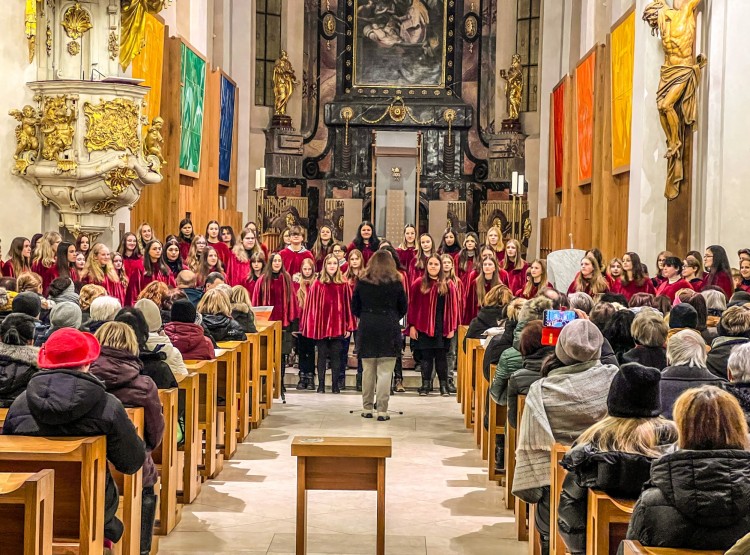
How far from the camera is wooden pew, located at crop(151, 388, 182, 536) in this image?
7.11 metres

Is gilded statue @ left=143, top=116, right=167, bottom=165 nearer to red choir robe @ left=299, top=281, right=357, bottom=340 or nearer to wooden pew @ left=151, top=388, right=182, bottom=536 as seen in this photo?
red choir robe @ left=299, top=281, right=357, bottom=340

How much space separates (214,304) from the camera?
10.5m

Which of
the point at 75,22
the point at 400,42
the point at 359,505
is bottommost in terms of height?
the point at 359,505

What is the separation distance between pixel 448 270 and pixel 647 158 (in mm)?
3775

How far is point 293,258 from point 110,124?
2748 millimetres

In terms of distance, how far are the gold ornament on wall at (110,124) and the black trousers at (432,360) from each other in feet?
14.2

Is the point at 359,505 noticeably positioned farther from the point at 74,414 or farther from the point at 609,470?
the point at 609,470

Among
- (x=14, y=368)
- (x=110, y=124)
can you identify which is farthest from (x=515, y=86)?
(x=14, y=368)

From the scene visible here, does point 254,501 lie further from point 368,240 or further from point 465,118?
point 465,118

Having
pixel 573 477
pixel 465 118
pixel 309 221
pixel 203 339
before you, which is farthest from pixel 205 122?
pixel 573 477

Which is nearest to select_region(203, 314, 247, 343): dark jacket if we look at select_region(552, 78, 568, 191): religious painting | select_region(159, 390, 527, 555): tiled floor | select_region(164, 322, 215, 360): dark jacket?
select_region(159, 390, 527, 555): tiled floor

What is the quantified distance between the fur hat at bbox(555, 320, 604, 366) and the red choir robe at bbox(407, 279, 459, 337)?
24.5ft

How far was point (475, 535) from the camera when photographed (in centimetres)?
739

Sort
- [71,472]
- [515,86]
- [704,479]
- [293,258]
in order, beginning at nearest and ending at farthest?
1. [704,479]
2. [71,472]
3. [293,258]
4. [515,86]
